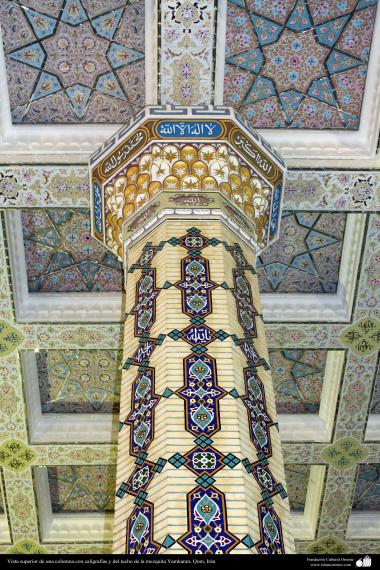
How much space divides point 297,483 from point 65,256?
10.4 ft

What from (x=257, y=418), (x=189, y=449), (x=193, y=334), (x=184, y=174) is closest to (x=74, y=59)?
(x=184, y=174)

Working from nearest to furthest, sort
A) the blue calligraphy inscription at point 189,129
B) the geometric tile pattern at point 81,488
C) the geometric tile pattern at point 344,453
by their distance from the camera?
1. the blue calligraphy inscription at point 189,129
2. the geometric tile pattern at point 344,453
3. the geometric tile pattern at point 81,488

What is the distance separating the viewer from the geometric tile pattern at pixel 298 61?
Result: 4.86 meters

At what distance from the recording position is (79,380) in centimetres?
689

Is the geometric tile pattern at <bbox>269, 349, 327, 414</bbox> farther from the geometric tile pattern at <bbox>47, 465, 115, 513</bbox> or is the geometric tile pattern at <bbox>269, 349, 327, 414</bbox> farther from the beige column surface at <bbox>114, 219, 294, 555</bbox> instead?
the beige column surface at <bbox>114, 219, 294, 555</bbox>

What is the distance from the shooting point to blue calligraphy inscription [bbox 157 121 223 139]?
4.58m

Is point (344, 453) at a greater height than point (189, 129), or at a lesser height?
lesser

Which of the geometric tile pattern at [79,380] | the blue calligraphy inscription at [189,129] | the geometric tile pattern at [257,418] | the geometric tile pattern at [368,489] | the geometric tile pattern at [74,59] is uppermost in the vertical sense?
the geometric tile pattern at [74,59]

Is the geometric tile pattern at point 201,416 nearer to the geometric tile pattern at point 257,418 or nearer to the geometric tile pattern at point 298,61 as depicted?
the geometric tile pattern at point 257,418

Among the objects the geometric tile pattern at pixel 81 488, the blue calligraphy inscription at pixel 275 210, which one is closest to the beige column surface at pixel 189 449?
the blue calligraphy inscription at pixel 275 210

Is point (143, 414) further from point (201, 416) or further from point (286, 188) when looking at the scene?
point (286, 188)

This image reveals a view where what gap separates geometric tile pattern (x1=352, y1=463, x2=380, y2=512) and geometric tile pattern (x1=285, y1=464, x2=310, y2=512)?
481 millimetres

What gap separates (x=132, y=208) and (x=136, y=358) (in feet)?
3.78

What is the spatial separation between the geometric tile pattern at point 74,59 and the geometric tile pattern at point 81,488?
11.4 ft
